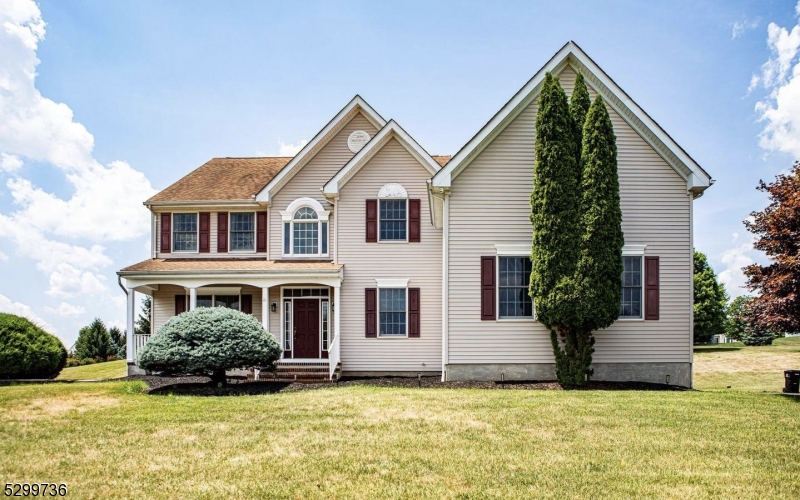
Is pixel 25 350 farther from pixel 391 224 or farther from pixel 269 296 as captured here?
pixel 391 224

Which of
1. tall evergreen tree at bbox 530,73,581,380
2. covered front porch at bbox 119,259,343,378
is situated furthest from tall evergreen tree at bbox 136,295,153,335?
tall evergreen tree at bbox 530,73,581,380

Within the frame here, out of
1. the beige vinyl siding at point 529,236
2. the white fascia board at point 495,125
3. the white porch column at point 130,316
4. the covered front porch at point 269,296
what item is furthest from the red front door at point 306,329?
the white fascia board at point 495,125

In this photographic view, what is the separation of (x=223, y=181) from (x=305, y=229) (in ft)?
14.3

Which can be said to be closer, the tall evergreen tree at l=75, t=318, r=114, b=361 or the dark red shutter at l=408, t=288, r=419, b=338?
the dark red shutter at l=408, t=288, r=419, b=338

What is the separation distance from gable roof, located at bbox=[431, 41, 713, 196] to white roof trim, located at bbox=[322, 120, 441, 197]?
2.78m

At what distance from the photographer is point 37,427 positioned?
10.6 meters

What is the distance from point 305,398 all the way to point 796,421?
31.0 feet

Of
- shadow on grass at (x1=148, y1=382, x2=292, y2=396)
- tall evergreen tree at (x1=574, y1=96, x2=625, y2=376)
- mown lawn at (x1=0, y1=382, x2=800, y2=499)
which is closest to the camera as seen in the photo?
mown lawn at (x1=0, y1=382, x2=800, y2=499)

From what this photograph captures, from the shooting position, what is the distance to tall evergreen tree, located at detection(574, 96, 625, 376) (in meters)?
15.8

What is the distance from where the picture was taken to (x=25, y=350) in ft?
61.2

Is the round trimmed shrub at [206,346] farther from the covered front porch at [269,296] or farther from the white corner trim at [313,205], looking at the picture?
the white corner trim at [313,205]

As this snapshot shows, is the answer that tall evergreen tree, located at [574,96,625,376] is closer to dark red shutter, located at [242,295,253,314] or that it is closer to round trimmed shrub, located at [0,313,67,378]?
dark red shutter, located at [242,295,253,314]

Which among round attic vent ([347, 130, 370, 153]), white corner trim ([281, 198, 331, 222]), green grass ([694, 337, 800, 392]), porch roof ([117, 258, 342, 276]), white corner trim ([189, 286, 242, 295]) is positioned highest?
round attic vent ([347, 130, 370, 153])

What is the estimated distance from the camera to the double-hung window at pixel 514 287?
17203 millimetres
